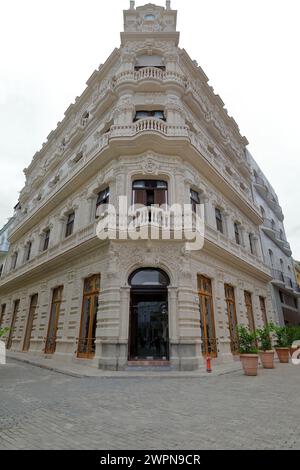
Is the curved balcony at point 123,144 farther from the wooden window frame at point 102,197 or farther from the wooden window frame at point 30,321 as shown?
the wooden window frame at point 30,321

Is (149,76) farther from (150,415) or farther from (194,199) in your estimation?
(150,415)

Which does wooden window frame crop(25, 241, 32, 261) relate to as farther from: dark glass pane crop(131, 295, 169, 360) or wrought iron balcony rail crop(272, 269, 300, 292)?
wrought iron balcony rail crop(272, 269, 300, 292)

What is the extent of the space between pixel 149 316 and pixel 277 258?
18.3m

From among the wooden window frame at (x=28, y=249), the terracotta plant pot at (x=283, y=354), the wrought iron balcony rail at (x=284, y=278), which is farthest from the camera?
the wrought iron balcony rail at (x=284, y=278)

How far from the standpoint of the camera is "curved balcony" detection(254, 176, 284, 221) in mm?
26156

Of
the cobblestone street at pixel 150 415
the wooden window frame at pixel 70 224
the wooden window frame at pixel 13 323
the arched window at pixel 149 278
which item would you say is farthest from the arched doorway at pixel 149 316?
the wooden window frame at pixel 13 323

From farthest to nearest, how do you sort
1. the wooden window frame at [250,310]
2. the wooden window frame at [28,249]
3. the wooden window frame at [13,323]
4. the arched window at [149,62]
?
1. the wooden window frame at [28,249]
2. the wooden window frame at [13,323]
3. the wooden window frame at [250,310]
4. the arched window at [149,62]

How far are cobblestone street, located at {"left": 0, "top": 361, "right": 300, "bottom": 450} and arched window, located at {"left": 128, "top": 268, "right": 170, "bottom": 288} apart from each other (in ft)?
13.3

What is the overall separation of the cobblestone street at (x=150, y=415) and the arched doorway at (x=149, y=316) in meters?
2.80

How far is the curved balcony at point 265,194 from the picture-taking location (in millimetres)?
26156

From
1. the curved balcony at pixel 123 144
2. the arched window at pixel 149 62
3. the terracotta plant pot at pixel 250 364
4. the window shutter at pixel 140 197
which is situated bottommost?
the terracotta plant pot at pixel 250 364

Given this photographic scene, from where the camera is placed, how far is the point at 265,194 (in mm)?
27109
